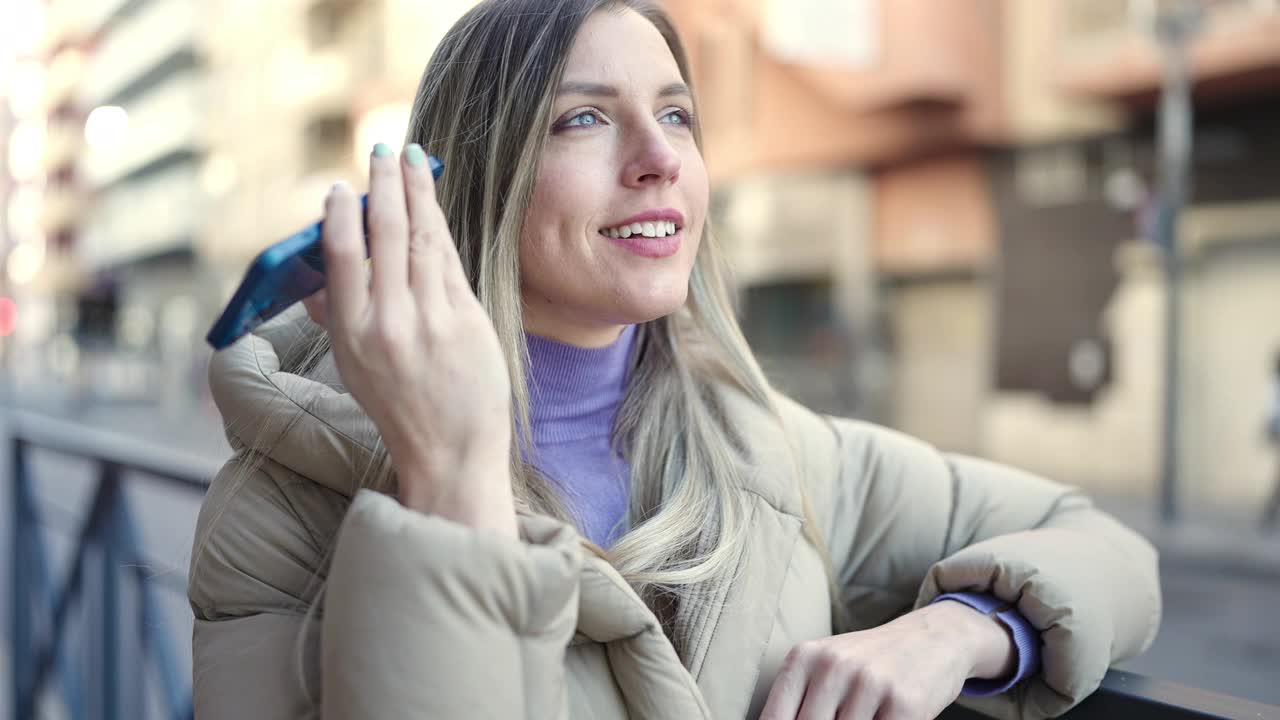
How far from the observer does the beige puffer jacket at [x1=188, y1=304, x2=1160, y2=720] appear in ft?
3.71

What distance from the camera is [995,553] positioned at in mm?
1494

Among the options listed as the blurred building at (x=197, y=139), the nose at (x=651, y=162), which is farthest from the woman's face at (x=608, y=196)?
the blurred building at (x=197, y=139)

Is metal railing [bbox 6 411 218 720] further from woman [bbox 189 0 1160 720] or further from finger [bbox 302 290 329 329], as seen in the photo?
finger [bbox 302 290 329 329]

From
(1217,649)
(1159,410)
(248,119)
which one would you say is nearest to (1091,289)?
(1159,410)

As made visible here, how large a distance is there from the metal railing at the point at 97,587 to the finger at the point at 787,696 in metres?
0.33

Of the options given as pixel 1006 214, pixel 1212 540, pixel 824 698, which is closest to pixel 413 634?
pixel 824 698

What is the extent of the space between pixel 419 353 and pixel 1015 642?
82 cm

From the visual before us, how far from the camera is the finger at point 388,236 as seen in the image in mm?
1152

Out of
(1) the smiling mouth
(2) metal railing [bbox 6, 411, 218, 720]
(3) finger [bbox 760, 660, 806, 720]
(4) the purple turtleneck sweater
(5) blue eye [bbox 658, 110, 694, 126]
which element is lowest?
(2) metal railing [bbox 6, 411, 218, 720]

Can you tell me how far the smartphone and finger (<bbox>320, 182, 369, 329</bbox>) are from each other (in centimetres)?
2

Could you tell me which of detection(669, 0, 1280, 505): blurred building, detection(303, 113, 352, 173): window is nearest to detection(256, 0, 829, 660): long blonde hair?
detection(669, 0, 1280, 505): blurred building

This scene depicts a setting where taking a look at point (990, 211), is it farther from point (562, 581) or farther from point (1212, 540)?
point (562, 581)

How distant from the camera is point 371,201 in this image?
3.88 feet

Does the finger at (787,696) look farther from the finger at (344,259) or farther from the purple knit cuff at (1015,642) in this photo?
the finger at (344,259)
